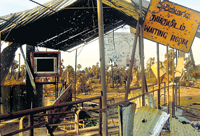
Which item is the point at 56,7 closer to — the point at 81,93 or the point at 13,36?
the point at 13,36

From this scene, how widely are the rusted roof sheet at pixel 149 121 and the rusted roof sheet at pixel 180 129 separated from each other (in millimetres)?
277

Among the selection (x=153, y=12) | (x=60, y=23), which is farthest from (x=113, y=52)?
(x=153, y=12)

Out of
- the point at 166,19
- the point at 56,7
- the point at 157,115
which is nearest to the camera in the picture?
the point at 157,115

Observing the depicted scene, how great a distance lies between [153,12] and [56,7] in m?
2.65

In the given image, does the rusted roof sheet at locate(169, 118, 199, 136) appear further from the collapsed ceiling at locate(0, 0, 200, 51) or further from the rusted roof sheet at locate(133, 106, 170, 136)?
the collapsed ceiling at locate(0, 0, 200, 51)

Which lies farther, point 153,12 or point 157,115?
point 153,12

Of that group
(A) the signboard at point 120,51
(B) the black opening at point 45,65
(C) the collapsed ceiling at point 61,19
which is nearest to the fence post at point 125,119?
(C) the collapsed ceiling at point 61,19

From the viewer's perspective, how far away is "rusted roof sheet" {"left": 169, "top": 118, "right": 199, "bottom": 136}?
1809mm

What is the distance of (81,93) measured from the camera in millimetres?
16094

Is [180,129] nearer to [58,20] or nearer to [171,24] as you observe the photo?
[171,24]

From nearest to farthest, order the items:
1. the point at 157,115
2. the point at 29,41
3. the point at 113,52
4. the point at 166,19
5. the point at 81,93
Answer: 1. the point at 157,115
2. the point at 166,19
3. the point at 113,52
4. the point at 29,41
5. the point at 81,93

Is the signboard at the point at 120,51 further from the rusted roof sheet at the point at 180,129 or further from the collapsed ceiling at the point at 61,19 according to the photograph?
the rusted roof sheet at the point at 180,129

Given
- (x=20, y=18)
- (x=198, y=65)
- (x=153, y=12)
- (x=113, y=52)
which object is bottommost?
(x=198, y=65)

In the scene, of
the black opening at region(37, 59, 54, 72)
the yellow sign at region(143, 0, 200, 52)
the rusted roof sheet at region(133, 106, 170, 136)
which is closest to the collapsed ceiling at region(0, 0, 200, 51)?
the yellow sign at region(143, 0, 200, 52)
